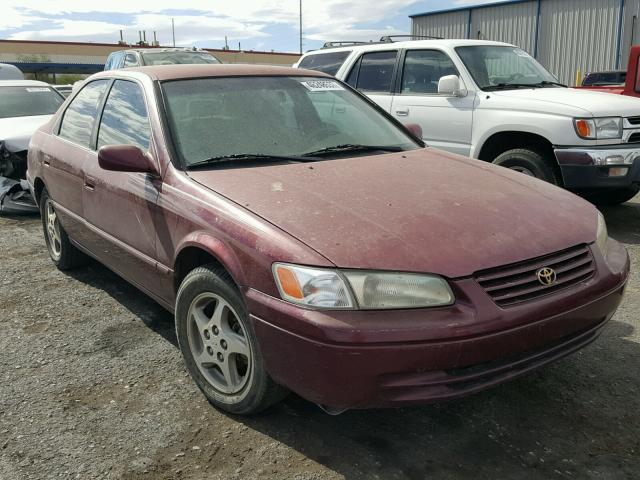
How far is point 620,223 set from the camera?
6281mm

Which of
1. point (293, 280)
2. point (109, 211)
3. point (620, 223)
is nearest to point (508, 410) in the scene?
point (293, 280)

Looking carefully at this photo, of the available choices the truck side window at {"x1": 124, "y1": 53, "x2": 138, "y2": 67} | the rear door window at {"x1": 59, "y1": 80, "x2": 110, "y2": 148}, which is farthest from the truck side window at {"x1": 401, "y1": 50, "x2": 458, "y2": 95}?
the truck side window at {"x1": 124, "y1": 53, "x2": 138, "y2": 67}

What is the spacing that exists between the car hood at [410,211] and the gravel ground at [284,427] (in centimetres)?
80

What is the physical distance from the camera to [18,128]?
315 inches

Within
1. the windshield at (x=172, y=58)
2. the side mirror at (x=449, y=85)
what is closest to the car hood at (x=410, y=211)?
the side mirror at (x=449, y=85)

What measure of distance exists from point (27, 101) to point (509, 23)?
16.5 meters

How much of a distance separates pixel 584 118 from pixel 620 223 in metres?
1.41

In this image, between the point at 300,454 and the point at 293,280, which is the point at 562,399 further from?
the point at 293,280

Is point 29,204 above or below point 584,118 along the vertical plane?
below

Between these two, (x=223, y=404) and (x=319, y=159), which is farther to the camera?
(x=319, y=159)

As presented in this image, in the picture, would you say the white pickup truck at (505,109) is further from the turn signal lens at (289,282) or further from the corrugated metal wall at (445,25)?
the corrugated metal wall at (445,25)

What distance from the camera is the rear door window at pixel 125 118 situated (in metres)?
3.43

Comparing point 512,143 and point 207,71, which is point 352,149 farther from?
point 512,143

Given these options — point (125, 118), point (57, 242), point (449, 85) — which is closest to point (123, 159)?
point (125, 118)
